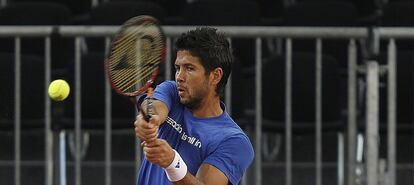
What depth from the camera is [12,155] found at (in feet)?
28.9

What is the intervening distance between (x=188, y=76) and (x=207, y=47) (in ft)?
0.57

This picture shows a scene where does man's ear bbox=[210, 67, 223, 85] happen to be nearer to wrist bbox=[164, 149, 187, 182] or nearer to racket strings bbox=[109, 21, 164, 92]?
racket strings bbox=[109, 21, 164, 92]

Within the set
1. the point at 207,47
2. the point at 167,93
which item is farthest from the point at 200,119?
the point at 207,47

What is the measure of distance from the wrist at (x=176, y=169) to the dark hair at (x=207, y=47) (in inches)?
20.6

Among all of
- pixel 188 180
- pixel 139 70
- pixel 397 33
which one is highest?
pixel 397 33

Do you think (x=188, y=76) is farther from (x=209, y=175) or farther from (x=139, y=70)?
(x=209, y=175)

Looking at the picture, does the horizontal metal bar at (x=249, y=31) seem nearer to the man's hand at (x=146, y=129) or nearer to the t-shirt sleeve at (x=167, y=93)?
the t-shirt sleeve at (x=167, y=93)

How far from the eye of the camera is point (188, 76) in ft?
15.9

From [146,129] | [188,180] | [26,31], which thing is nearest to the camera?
[146,129]

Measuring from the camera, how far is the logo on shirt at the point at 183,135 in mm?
5012

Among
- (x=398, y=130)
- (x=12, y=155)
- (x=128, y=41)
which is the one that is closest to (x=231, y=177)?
(x=128, y=41)

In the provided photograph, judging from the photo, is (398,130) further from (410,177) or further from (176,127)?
(176,127)

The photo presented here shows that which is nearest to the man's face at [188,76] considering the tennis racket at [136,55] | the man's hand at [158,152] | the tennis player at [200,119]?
the tennis player at [200,119]
